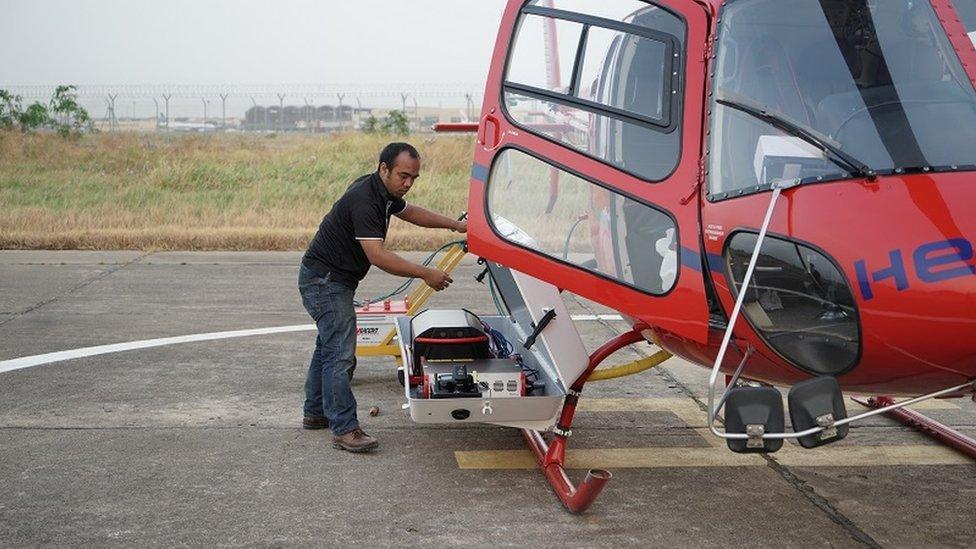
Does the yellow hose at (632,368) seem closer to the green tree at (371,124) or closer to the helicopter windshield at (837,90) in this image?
the helicopter windshield at (837,90)

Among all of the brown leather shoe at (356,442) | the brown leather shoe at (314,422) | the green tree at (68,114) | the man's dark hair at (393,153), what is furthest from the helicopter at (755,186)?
the green tree at (68,114)

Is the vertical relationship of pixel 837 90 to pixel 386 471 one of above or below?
above

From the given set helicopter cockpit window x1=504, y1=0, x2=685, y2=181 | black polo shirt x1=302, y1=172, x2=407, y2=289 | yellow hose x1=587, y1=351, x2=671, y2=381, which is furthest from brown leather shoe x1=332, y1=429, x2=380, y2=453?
helicopter cockpit window x1=504, y1=0, x2=685, y2=181

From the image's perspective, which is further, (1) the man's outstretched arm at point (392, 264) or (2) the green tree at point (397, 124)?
(2) the green tree at point (397, 124)

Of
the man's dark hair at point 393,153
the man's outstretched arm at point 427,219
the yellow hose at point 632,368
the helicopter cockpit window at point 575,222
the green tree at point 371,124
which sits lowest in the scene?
the green tree at point 371,124

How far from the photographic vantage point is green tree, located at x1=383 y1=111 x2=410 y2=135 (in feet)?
137

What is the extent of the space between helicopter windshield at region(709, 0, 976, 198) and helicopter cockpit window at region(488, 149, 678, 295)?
49 centimetres

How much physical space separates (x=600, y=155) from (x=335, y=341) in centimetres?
201

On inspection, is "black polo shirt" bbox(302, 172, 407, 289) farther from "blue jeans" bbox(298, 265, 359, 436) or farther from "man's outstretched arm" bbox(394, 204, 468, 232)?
"man's outstretched arm" bbox(394, 204, 468, 232)

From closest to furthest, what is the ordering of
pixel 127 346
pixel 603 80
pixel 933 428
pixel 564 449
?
1. pixel 603 80
2. pixel 564 449
3. pixel 933 428
4. pixel 127 346

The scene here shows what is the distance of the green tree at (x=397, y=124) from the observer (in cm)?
4186

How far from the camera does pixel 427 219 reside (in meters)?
6.51

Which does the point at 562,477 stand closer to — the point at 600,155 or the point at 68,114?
the point at 600,155

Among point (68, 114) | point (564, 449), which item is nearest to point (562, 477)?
point (564, 449)
